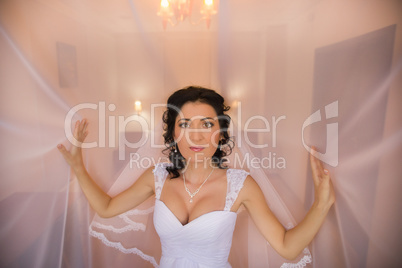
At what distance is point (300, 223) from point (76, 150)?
1236 millimetres

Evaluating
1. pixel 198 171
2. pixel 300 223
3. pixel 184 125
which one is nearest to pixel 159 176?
pixel 198 171

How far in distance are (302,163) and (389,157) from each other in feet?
1.22

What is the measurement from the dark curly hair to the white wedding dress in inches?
6.1

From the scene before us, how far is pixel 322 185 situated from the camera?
1137mm

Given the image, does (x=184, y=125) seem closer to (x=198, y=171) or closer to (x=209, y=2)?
(x=198, y=171)

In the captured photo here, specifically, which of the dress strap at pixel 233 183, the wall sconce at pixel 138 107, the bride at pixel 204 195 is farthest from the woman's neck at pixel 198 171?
the wall sconce at pixel 138 107

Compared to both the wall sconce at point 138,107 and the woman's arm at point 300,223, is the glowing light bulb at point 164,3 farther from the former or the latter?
the woman's arm at point 300,223

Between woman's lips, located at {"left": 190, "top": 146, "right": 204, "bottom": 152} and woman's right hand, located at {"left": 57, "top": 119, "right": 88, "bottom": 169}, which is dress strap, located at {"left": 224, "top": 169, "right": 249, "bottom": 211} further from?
woman's right hand, located at {"left": 57, "top": 119, "right": 88, "bottom": 169}

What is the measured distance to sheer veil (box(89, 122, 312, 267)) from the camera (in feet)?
4.55

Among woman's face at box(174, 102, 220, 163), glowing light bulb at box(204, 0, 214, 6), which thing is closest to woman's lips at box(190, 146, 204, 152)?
woman's face at box(174, 102, 220, 163)

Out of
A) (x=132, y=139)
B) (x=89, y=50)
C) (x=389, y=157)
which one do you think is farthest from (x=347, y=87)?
(x=89, y=50)

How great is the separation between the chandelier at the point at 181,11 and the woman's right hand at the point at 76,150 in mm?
722

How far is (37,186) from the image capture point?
5.17 feet

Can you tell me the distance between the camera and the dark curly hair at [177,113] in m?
1.25
